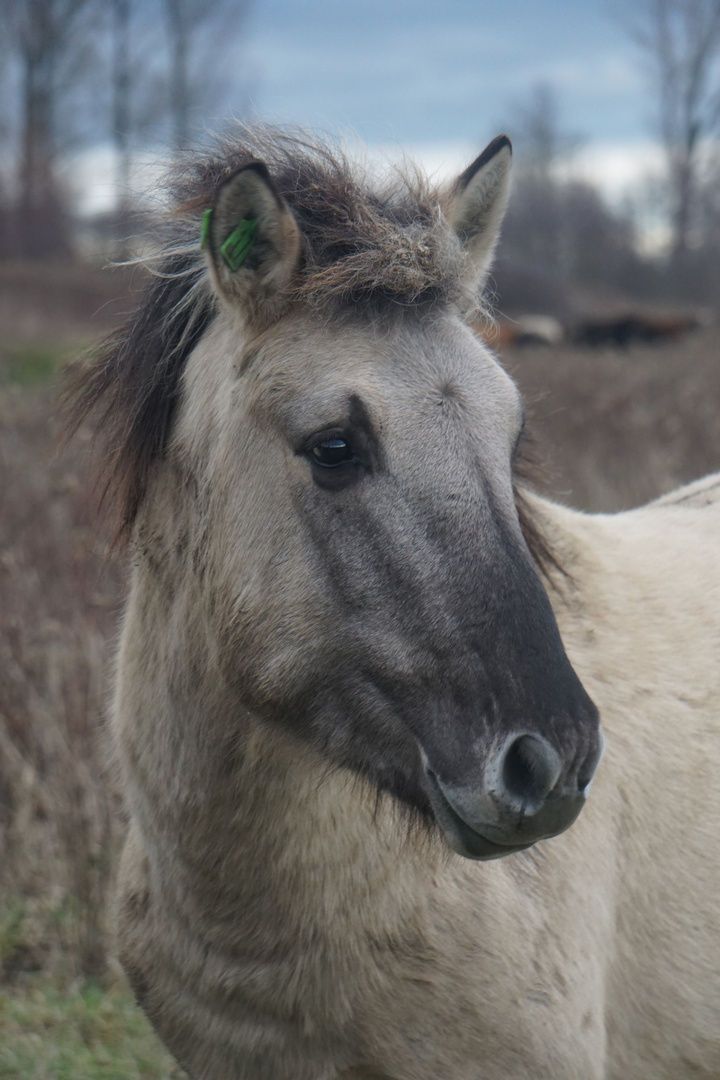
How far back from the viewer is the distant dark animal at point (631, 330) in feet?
66.1

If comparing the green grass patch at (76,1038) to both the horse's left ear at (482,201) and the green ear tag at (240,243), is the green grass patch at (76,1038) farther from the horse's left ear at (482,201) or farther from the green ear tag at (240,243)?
the horse's left ear at (482,201)

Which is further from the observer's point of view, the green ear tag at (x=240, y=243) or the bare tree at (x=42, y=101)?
the bare tree at (x=42, y=101)

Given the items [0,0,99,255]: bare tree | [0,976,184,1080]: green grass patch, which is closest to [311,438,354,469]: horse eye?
[0,976,184,1080]: green grass patch

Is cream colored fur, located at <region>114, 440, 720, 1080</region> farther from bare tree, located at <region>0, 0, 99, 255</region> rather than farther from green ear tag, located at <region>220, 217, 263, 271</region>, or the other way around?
bare tree, located at <region>0, 0, 99, 255</region>

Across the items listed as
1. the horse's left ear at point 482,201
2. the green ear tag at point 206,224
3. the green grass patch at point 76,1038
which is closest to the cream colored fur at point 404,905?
the horse's left ear at point 482,201

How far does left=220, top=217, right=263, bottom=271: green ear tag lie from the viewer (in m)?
2.19

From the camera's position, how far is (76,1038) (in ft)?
12.1

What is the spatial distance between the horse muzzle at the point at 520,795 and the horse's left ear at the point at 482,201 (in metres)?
1.34

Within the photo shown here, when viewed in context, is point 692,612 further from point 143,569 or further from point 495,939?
point 143,569

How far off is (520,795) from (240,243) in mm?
1311

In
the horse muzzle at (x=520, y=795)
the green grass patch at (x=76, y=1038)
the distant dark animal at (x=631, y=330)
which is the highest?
the horse muzzle at (x=520, y=795)

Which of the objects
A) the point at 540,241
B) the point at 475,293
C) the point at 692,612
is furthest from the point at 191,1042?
the point at 540,241

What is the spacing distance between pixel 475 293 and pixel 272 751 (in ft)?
4.06

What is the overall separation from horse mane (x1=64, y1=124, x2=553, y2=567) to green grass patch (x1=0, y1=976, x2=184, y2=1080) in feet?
7.01
